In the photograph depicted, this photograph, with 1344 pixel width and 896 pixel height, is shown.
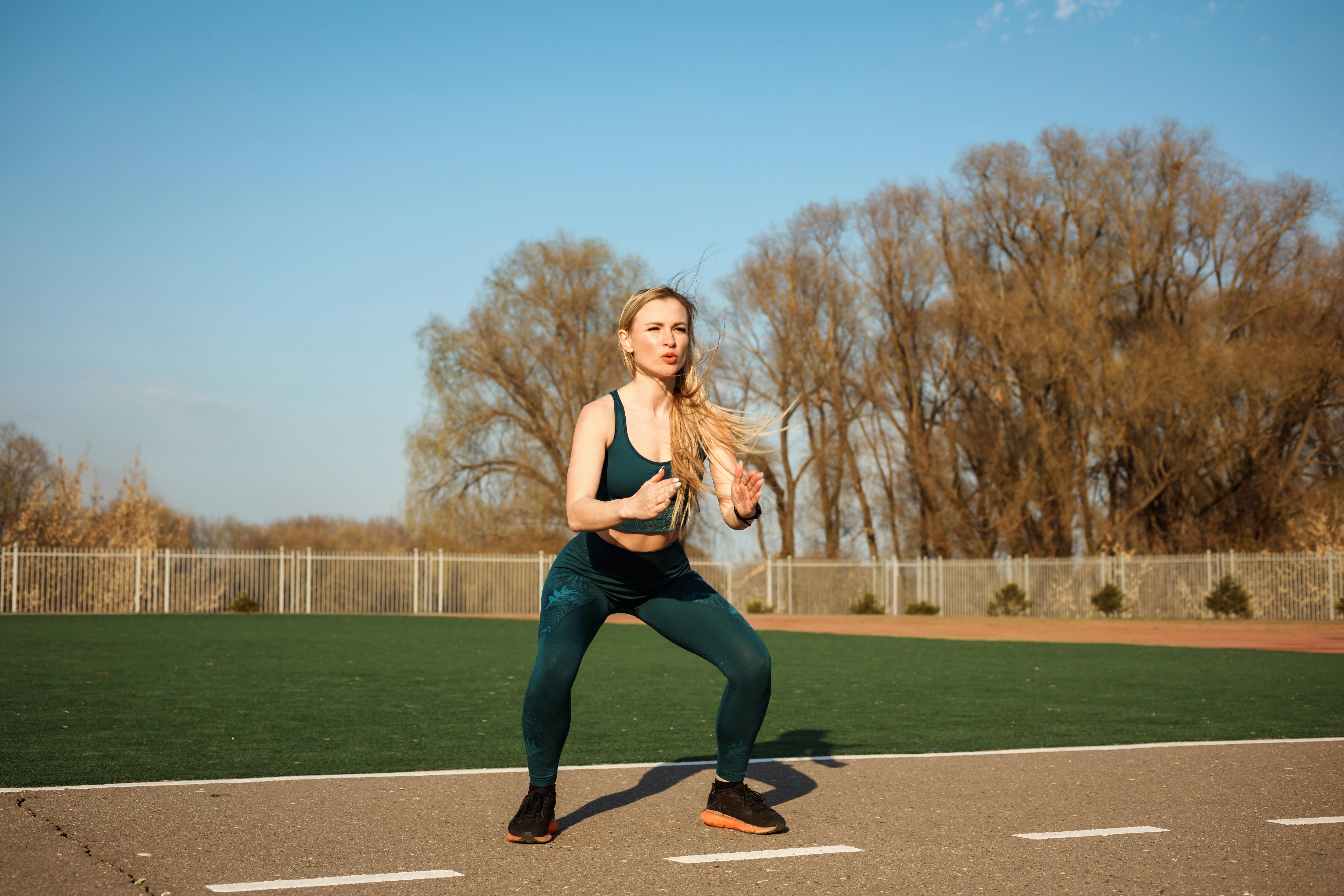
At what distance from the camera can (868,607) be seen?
1560 inches

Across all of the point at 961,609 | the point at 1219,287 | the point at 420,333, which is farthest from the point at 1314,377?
the point at 420,333

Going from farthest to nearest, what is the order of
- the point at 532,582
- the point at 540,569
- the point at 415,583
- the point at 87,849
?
the point at 532,582
the point at 540,569
the point at 415,583
the point at 87,849

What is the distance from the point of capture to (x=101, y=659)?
45.1 ft

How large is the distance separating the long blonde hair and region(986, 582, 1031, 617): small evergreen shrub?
109 feet

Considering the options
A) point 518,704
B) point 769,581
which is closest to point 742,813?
point 518,704

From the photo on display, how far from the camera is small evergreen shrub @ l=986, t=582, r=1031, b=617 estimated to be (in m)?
36.1

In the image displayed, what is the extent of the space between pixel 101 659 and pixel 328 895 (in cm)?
1193

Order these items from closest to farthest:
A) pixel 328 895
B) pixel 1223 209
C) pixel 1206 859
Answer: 1. pixel 328 895
2. pixel 1206 859
3. pixel 1223 209

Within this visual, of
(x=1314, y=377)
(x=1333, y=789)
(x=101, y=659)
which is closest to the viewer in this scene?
(x=1333, y=789)

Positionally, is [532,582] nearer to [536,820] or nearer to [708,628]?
[708,628]

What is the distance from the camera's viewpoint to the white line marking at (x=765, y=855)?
12.9 feet

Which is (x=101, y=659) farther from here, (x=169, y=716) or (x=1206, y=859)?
(x=1206, y=859)

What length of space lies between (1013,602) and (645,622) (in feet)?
111

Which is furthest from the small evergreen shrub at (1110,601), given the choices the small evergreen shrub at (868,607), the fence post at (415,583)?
the fence post at (415,583)
